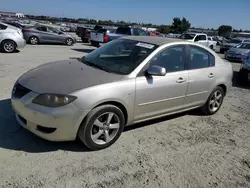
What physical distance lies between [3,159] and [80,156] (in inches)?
38.0

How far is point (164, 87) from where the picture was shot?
3971mm

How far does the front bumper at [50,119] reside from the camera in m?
3.04

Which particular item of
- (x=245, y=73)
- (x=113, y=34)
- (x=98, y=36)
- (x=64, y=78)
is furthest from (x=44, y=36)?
(x=64, y=78)

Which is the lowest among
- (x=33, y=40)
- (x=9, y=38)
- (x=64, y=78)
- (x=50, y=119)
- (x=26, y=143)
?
(x=26, y=143)

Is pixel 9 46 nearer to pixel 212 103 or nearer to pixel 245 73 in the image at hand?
pixel 212 103

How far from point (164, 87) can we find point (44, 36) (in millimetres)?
14926

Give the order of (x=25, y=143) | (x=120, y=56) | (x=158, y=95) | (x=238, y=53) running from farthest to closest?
(x=238, y=53) < (x=120, y=56) < (x=158, y=95) < (x=25, y=143)

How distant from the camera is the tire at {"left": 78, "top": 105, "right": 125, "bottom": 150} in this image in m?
3.25

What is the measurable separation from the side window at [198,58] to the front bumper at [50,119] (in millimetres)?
2401

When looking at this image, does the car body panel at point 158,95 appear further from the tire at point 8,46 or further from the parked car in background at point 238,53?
the parked car in background at point 238,53

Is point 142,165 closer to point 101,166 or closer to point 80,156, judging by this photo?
point 101,166

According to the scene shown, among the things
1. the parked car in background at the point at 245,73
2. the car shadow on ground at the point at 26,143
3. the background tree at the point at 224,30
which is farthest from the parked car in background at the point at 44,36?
the background tree at the point at 224,30

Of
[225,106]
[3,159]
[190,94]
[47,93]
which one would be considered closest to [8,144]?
[3,159]

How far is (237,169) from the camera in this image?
3.34m
